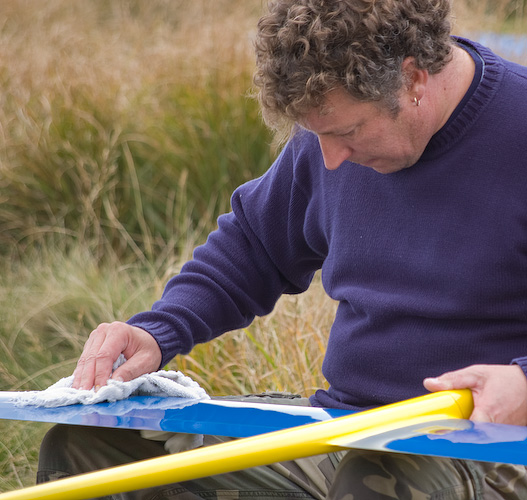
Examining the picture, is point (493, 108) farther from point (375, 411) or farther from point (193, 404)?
point (193, 404)

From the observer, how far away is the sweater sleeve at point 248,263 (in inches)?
101

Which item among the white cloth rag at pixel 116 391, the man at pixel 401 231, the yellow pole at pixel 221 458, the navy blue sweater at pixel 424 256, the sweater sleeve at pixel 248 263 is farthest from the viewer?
the sweater sleeve at pixel 248 263

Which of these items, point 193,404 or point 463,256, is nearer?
point 463,256

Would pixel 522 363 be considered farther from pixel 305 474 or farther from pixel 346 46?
pixel 346 46

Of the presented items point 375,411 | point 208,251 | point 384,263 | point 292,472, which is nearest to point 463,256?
point 384,263

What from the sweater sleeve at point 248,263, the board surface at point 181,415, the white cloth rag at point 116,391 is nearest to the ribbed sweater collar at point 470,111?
the sweater sleeve at point 248,263

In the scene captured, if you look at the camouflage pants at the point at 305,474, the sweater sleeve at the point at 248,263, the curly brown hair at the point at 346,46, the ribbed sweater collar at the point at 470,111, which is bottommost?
the camouflage pants at the point at 305,474

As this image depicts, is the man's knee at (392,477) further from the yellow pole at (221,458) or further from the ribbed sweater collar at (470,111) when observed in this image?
the ribbed sweater collar at (470,111)

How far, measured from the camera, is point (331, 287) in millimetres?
2418

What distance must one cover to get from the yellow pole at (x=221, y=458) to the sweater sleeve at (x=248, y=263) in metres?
0.78

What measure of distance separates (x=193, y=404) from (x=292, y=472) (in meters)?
0.29

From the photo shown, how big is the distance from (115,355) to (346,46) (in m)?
0.91

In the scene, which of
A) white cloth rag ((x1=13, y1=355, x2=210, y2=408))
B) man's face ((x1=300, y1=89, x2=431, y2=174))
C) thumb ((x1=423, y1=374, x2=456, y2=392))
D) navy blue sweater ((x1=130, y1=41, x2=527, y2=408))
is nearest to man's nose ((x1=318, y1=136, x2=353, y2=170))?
man's face ((x1=300, y1=89, x2=431, y2=174))

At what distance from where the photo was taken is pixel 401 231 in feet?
7.28
